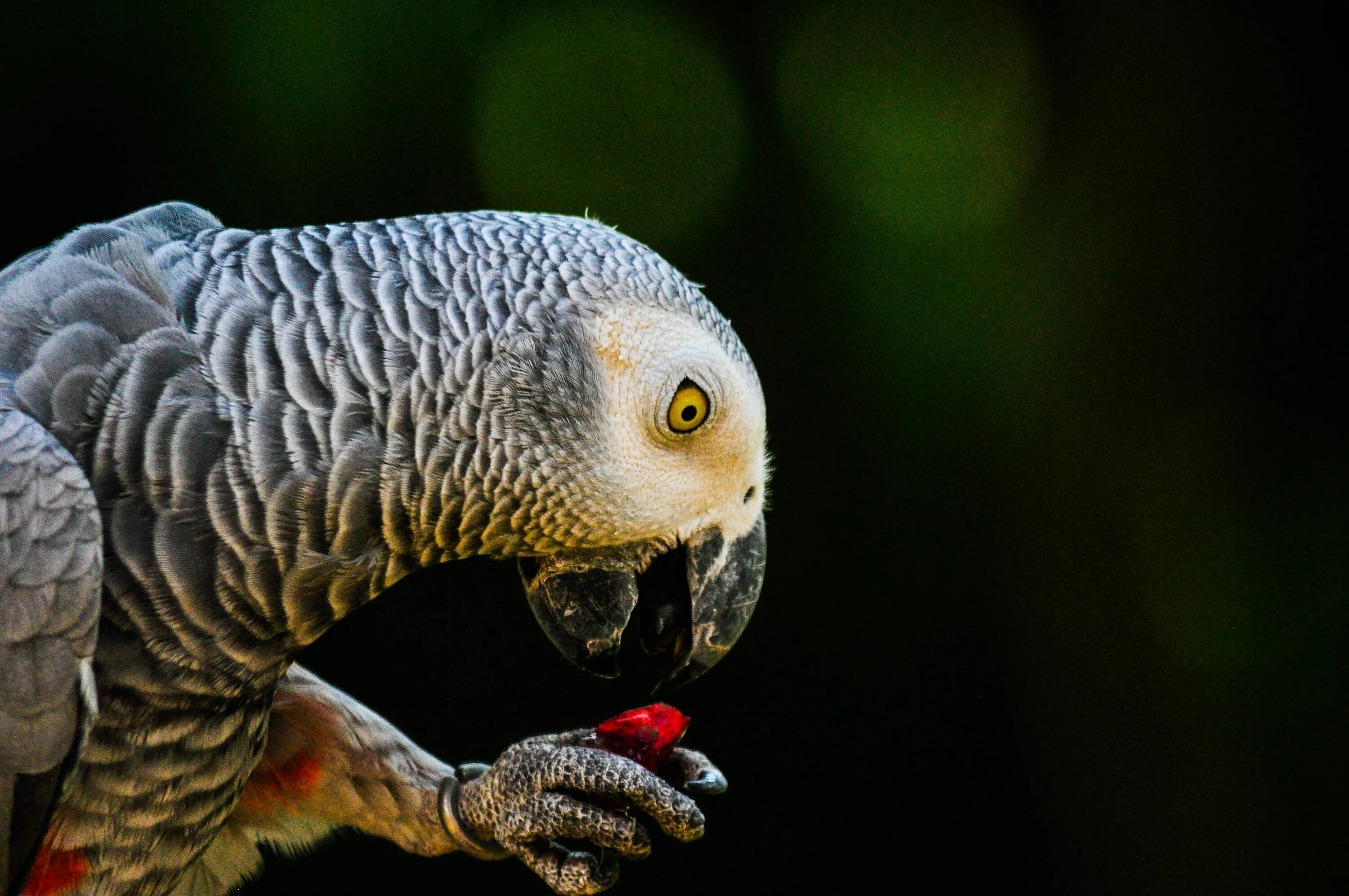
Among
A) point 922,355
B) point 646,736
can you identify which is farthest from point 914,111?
point 646,736

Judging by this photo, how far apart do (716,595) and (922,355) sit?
0.95 meters

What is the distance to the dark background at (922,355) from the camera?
1.77 m

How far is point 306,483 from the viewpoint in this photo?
987 mm

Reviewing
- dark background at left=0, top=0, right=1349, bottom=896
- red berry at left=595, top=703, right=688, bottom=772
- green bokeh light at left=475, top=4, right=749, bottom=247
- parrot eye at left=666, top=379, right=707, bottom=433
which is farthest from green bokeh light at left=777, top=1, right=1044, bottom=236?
red berry at left=595, top=703, right=688, bottom=772

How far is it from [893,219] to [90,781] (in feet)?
5.14

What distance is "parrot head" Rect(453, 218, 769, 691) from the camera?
1.05 meters

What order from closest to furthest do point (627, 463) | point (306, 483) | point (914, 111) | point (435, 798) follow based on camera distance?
point (306, 483)
point (627, 463)
point (435, 798)
point (914, 111)

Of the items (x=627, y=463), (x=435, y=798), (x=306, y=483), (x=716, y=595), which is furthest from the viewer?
(x=435, y=798)

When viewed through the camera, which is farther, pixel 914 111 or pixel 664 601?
pixel 914 111

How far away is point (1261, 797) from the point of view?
1813 millimetres

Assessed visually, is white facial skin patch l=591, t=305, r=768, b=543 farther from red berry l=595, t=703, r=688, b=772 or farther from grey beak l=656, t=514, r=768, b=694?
red berry l=595, t=703, r=688, b=772

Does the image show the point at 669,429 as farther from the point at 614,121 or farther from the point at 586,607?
the point at 614,121

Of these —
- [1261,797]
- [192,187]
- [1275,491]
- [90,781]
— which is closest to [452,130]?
[192,187]

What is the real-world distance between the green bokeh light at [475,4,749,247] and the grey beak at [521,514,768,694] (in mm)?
893
